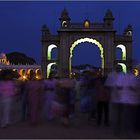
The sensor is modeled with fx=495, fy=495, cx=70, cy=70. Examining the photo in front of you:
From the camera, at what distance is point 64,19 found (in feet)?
224

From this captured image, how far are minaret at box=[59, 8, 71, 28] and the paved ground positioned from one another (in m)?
53.4

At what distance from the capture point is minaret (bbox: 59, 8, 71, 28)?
221ft

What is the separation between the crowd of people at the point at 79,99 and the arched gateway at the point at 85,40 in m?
48.3

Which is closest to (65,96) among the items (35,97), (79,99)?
(35,97)

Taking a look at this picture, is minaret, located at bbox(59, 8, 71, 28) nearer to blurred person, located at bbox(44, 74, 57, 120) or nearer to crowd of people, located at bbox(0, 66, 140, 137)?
crowd of people, located at bbox(0, 66, 140, 137)

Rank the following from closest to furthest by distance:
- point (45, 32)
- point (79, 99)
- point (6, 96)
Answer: point (6, 96) < point (79, 99) < point (45, 32)

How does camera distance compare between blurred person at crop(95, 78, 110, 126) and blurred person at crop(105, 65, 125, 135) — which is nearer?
blurred person at crop(105, 65, 125, 135)

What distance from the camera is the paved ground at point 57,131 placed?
11.6 metres

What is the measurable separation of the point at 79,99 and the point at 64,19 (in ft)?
176

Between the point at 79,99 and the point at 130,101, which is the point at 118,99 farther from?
the point at 79,99

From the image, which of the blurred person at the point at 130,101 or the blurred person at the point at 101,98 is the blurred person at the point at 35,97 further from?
the blurred person at the point at 130,101

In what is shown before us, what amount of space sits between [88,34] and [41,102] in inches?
2006

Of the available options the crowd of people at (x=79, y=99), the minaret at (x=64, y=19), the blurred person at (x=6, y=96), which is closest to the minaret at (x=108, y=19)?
the minaret at (x=64, y=19)

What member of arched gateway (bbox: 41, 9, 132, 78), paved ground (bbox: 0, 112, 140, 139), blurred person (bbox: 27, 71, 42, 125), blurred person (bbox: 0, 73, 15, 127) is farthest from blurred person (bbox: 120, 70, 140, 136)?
arched gateway (bbox: 41, 9, 132, 78)
